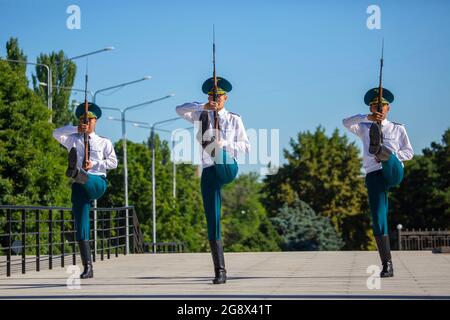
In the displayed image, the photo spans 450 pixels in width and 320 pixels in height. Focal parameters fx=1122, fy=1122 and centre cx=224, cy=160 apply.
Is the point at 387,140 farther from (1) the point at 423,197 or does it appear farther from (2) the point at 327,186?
(2) the point at 327,186

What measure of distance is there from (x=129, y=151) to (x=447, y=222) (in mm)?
22253

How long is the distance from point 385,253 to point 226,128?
2.59m

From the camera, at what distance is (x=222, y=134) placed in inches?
498

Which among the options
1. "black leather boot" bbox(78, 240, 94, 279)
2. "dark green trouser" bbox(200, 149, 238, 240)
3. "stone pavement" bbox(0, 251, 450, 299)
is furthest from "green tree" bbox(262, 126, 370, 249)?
"dark green trouser" bbox(200, 149, 238, 240)

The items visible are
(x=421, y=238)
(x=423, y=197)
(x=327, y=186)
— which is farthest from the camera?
(x=327, y=186)

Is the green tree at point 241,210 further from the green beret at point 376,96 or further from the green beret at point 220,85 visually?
the green beret at point 220,85

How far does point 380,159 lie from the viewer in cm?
1320

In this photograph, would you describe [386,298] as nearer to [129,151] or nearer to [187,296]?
[187,296]

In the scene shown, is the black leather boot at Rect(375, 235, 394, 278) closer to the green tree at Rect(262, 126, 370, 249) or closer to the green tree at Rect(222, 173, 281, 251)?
the green tree at Rect(262, 126, 370, 249)

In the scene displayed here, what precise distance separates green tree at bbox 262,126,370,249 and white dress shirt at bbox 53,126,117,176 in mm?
72417

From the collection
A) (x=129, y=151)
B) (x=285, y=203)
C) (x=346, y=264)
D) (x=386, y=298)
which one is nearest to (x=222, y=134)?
(x=386, y=298)

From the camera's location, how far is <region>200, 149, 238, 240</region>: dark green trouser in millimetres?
12539

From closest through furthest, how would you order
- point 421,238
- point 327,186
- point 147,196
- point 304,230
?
point 421,238
point 147,196
point 304,230
point 327,186

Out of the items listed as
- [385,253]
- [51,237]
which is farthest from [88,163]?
[51,237]
